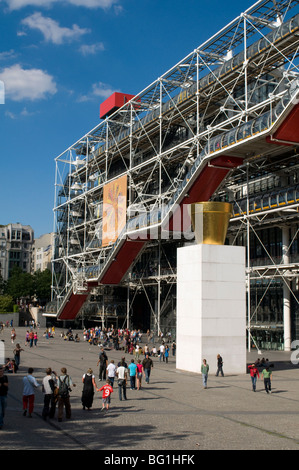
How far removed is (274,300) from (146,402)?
19473 mm

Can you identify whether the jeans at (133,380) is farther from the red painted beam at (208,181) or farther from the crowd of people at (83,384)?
the red painted beam at (208,181)

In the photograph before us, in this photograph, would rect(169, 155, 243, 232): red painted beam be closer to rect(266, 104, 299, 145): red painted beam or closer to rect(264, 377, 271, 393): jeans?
rect(266, 104, 299, 145): red painted beam

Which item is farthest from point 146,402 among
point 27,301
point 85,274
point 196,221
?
Answer: point 27,301

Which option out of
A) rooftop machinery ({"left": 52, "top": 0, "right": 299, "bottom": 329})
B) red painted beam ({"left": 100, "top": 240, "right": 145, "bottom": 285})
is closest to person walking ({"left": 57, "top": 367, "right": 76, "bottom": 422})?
rooftop machinery ({"left": 52, "top": 0, "right": 299, "bottom": 329})

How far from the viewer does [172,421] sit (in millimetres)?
11055

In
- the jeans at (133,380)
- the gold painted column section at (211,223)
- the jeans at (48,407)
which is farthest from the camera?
the gold painted column section at (211,223)

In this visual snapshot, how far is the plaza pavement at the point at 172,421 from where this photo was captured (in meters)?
8.97

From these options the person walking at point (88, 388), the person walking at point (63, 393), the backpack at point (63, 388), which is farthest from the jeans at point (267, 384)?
the backpack at point (63, 388)

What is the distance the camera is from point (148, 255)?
45.0m

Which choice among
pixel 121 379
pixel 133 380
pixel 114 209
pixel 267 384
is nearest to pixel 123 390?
pixel 121 379

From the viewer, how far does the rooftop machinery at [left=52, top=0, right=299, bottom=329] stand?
27469 millimetres

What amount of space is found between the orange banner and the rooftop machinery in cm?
9

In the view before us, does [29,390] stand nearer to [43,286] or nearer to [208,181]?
[208,181]

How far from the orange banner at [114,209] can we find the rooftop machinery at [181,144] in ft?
0.30
